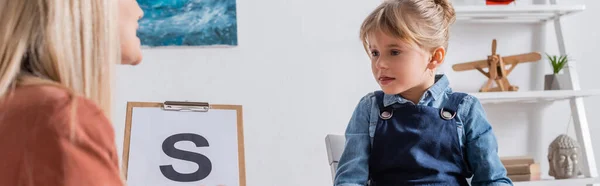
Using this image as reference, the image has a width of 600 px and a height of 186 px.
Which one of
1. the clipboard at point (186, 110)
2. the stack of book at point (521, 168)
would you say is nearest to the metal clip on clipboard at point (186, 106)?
the clipboard at point (186, 110)

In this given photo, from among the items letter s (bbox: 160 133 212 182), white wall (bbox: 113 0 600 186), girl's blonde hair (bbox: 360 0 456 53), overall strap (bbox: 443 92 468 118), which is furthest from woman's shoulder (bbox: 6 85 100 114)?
white wall (bbox: 113 0 600 186)

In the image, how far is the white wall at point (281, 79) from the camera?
104 inches

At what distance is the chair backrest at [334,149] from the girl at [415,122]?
5.2 inches

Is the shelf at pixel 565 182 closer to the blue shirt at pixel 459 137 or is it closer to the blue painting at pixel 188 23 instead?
the blue shirt at pixel 459 137

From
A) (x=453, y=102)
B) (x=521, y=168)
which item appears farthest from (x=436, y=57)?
(x=521, y=168)

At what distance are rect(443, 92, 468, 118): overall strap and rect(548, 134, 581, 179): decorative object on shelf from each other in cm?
85

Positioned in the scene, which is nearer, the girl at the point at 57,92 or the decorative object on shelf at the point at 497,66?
the girl at the point at 57,92

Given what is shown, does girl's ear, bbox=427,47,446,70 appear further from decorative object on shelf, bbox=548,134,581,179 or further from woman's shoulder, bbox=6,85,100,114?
woman's shoulder, bbox=6,85,100,114

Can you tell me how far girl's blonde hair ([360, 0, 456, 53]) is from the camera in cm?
183

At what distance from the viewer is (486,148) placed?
186 centimetres

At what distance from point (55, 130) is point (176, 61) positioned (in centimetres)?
186

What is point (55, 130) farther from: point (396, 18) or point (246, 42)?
point (246, 42)

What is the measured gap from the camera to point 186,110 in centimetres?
246

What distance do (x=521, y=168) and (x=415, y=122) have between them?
2.65 feet
